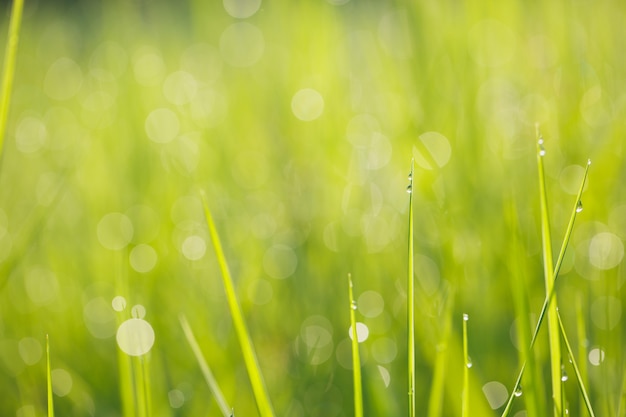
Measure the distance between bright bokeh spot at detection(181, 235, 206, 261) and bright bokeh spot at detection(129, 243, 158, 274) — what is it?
4 cm

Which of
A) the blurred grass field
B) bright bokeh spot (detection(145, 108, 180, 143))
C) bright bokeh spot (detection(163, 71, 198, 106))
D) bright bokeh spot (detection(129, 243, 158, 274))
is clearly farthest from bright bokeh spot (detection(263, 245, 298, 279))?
bright bokeh spot (detection(163, 71, 198, 106))

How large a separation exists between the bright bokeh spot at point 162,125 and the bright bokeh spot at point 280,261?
47 centimetres

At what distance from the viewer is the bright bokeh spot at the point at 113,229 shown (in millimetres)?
860

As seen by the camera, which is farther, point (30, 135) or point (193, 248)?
point (30, 135)

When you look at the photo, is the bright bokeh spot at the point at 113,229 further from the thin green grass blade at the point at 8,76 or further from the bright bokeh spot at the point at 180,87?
the bright bokeh spot at the point at 180,87

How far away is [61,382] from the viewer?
0.67 meters

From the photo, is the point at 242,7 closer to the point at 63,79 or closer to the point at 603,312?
the point at 63,79

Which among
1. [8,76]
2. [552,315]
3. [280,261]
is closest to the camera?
[552,315]

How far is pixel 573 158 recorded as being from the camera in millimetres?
832

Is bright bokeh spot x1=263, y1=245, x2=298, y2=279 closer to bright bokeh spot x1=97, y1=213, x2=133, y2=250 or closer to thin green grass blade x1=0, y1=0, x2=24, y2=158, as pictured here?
bright bokeh spot x1=97, y1=213, x2=133, y2=250

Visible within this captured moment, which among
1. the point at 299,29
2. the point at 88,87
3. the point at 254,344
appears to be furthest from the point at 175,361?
the point at 88,87

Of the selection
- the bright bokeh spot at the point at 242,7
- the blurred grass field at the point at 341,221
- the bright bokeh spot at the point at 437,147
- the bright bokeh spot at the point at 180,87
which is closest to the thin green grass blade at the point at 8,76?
the blurred grass field at the point at 341,221

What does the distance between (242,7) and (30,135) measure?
65 cm

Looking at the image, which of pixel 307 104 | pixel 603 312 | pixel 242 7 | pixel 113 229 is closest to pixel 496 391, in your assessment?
pixel 603 312
